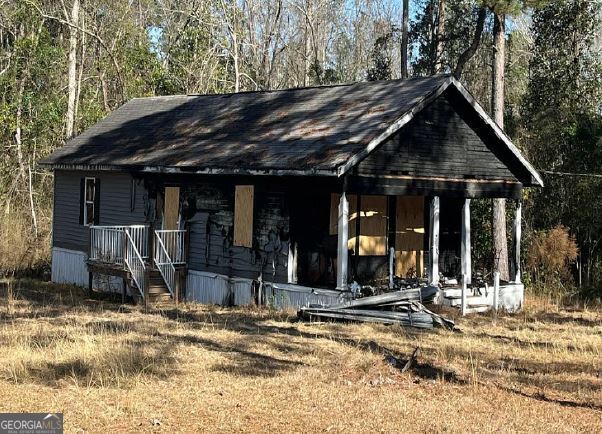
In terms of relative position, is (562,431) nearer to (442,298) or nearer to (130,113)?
(442,298)

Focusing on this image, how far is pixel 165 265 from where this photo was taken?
794 inches

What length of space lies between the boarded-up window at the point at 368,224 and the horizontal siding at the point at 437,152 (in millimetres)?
1888

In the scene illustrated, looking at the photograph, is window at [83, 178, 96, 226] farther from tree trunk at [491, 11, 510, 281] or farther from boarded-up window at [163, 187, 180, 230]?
tree trunk at [491, 11, 510, 281]

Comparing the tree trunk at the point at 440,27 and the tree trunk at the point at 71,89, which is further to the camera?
the tree trunk at the point at 440,27

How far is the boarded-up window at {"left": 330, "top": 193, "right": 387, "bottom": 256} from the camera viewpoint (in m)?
19.1

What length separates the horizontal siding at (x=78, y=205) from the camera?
72.3 feet

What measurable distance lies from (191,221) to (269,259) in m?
2.95

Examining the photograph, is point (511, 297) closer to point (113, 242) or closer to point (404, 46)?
point (113, 242)

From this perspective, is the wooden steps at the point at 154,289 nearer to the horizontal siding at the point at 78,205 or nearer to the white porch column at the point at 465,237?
the horizontal siding at the point at 78,205

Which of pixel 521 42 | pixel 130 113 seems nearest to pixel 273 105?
pixel 130 113

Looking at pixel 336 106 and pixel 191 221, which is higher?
pixel 336 106

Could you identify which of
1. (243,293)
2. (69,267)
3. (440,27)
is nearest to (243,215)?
(243,293)

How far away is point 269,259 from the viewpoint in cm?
1853

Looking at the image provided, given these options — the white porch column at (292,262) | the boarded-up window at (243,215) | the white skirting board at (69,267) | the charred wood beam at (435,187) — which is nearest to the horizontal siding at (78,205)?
the white skirting board at (69,267)
